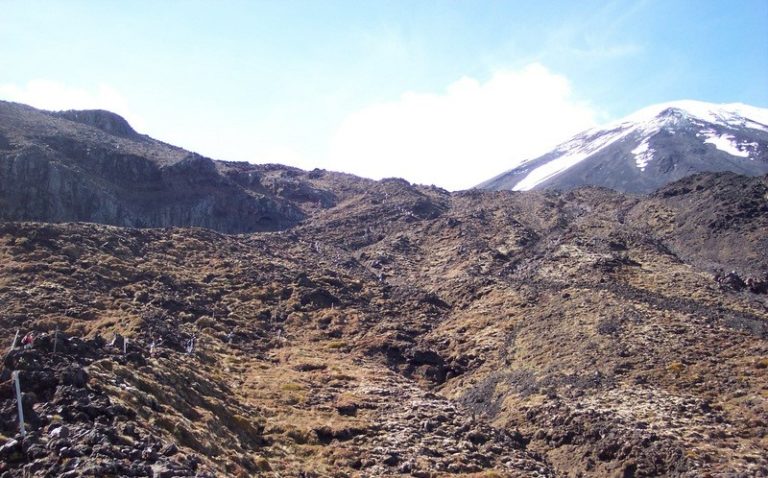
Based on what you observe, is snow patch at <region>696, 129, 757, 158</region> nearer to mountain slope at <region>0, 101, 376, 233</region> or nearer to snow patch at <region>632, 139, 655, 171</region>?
snow patch at <region>632, 139, 655, 171</region>

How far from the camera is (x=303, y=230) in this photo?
53125mm

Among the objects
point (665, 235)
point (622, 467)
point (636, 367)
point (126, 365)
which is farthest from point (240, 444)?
point (665, 235)

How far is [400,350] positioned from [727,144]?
87160 mm

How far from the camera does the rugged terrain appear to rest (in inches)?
557

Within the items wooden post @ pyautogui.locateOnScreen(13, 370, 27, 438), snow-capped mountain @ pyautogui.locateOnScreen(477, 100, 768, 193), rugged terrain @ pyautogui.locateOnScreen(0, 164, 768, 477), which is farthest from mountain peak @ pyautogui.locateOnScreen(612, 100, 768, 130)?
wooden post @ pyautogui.locateOnScreen(13, 370, 27, 438)

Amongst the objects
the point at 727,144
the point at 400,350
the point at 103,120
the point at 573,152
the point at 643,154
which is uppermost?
the point at 573,152

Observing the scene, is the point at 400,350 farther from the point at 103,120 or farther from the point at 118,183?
the point at 103,120

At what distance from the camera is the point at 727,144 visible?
317 feet

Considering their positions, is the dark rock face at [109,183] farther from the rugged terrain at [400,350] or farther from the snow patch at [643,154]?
the snow patch at [643,154]

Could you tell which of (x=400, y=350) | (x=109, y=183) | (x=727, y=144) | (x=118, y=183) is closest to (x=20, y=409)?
(x=400, y=350)

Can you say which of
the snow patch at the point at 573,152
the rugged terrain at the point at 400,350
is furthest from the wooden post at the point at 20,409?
the snow patch at the point at 573,152

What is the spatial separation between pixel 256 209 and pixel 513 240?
2354cm

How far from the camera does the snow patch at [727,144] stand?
303 feet

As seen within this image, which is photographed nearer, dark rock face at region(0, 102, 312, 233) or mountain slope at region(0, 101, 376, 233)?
dark rock face at region(0, 102, 312, 233)
